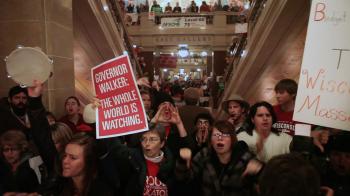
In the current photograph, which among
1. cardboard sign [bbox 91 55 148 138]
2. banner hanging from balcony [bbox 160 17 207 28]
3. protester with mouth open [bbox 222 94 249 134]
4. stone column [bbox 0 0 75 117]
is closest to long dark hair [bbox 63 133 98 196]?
cardboard sign [bbox 91 55 148 138]

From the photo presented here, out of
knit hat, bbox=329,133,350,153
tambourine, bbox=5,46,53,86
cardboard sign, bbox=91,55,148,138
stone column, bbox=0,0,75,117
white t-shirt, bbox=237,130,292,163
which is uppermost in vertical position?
stone column, bbox=0,0,75,117

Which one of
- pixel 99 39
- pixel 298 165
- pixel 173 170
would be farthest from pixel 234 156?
pixel 99 39

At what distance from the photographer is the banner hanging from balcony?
1767 centimetres

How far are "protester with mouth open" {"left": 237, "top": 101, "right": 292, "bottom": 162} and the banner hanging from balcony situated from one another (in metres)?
15.0

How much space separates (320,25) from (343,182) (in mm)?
1199

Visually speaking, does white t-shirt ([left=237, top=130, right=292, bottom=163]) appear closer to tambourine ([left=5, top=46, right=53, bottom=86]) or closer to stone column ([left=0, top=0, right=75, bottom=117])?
tambourine ([left=5, top=46, right=53, bottom=86])

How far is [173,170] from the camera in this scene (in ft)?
8.99

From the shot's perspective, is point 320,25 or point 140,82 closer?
point 320,25

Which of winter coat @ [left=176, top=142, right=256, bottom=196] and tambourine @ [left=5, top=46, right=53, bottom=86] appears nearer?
winter coat @ [left=176, top=142, right=256, bottom=196]

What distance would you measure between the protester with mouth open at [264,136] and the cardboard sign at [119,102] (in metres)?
1.04

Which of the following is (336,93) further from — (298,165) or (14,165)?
(14,165)

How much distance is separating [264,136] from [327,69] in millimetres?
930

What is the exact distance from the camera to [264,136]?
3.13 meters

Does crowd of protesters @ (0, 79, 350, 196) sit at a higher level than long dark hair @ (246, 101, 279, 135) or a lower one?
lower
